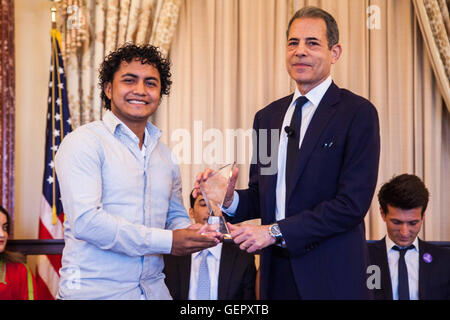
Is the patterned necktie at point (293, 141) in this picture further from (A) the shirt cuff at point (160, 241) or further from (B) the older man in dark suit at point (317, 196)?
(A) the shirt cuff at point (160, 241)

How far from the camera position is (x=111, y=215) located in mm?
2049

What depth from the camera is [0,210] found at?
11.7 feet

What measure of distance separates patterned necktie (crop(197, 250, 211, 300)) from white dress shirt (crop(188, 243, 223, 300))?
0.06ft

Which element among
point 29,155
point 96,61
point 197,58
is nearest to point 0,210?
point 29,155

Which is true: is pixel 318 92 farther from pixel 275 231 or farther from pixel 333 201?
pixel 275 231

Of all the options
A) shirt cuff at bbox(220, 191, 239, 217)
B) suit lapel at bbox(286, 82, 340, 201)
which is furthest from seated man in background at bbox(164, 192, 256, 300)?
suit lapel at bbox(286, 82, 340, 201)

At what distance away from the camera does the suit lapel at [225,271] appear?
3.38 metres

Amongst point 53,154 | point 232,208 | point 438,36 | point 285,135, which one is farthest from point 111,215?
point 438,36

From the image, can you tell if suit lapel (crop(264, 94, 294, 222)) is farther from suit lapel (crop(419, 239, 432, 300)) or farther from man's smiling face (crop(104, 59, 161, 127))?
suit lapel (crop(419, 239, 432, 300))

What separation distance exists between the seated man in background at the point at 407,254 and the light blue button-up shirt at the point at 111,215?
1.67m

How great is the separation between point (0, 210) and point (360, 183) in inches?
99.4
